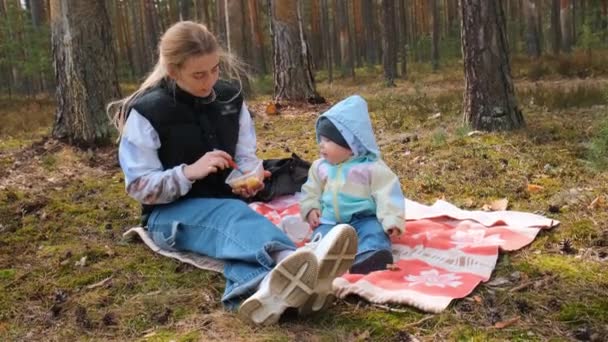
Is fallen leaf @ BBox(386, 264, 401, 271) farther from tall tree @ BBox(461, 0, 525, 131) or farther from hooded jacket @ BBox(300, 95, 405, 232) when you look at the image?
tall tree @ BBox(461, 0, 525, 131)

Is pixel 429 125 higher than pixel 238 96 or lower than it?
lower

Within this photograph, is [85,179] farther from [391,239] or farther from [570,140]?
[570,140]

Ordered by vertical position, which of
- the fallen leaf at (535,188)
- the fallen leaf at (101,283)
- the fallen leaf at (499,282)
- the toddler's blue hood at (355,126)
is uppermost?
the toddler's blue hood at (355,126)

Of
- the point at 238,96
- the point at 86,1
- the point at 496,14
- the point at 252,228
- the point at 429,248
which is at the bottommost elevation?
the point at 429,248

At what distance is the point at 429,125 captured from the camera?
23.4ft

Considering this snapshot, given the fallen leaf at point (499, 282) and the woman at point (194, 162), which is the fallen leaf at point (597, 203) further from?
the woman at point (194, 162)

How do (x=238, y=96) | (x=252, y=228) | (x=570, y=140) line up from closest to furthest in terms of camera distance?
1. (x=252, y=228)
2. (x=238, y=96)
3. (x=570, y=140)

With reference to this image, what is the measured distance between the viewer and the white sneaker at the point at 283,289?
228cm

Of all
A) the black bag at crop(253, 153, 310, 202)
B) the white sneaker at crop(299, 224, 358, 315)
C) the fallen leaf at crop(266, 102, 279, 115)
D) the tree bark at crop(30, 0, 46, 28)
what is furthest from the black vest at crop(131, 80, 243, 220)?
the tree bark at crop(30, 0, 46, 28)

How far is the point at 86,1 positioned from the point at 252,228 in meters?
4.76

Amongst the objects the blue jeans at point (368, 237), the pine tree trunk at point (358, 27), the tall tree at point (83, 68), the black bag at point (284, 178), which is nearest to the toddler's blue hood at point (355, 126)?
the blue jeans at point (368, 237)

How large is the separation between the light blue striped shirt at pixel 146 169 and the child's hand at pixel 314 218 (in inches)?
29.5

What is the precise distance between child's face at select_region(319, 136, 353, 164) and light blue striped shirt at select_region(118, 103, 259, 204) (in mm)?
781

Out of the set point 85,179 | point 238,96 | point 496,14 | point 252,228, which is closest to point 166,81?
point 238,96
